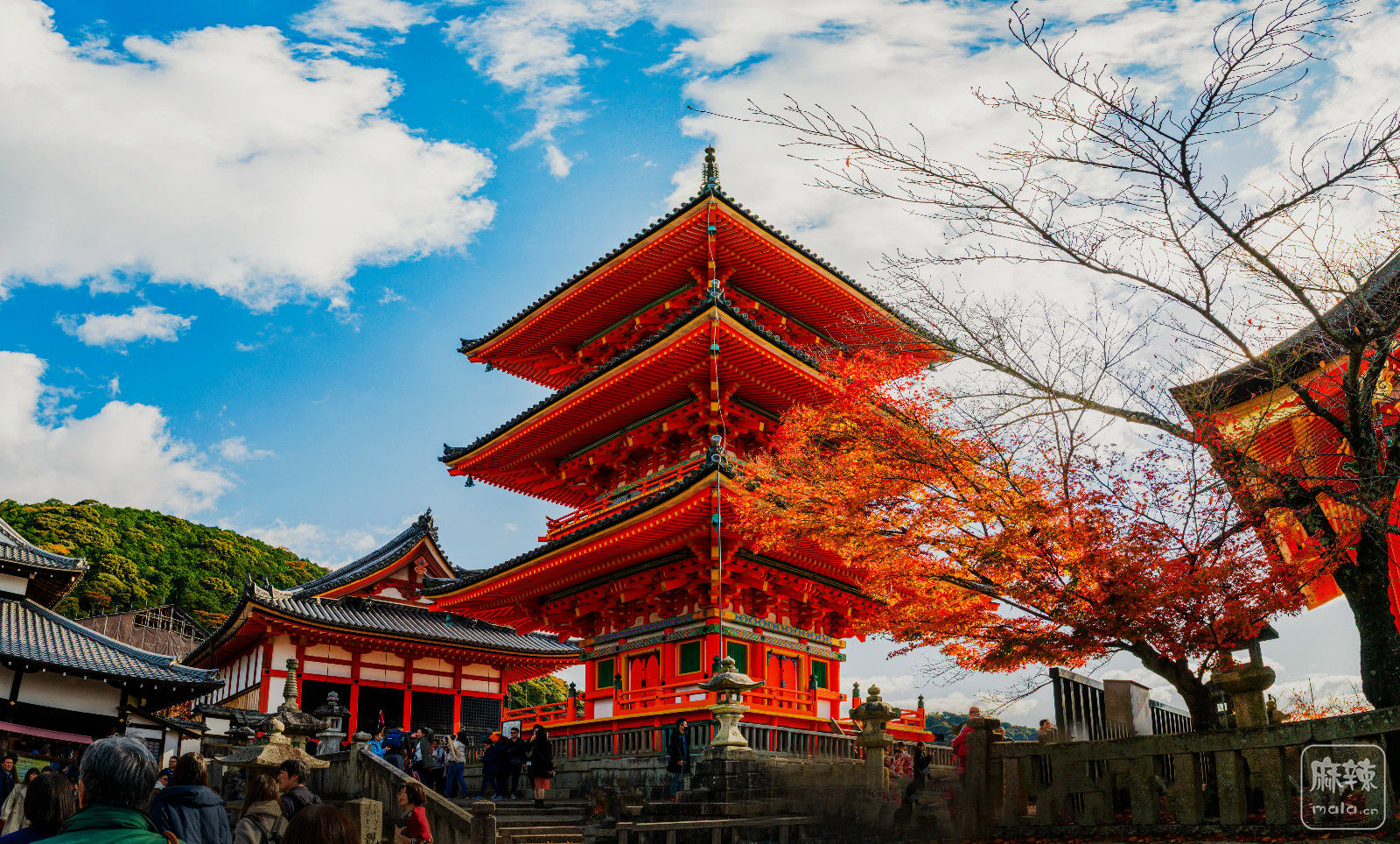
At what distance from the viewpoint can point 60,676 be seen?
22.6 m

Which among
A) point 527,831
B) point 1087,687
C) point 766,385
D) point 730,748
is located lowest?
point 527,831

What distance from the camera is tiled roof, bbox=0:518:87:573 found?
24203mm

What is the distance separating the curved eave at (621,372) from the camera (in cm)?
1872

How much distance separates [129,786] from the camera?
3318 millimetres

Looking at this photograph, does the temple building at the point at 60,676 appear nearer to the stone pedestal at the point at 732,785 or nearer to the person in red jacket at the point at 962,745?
the stone pedestal at the point at 732,785

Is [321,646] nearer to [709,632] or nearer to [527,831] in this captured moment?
[709,632]

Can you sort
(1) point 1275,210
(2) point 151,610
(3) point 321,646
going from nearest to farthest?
(1) point 1275,210 < (3) point 321,646 < (2) point 151,610

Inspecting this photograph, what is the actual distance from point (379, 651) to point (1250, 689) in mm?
28550

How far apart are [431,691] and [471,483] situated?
10975 mm

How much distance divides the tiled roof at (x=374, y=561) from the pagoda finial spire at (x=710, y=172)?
1986cm

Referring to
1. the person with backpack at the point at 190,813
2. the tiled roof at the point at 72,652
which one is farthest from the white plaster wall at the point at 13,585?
the person with backpack at the point at 190,813

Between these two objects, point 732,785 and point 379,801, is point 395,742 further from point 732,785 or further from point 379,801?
point 732,785

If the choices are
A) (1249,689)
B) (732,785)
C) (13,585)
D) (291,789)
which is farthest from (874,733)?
(13,585)

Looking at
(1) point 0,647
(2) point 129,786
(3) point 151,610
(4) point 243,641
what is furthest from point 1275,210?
(3) point 151,610
